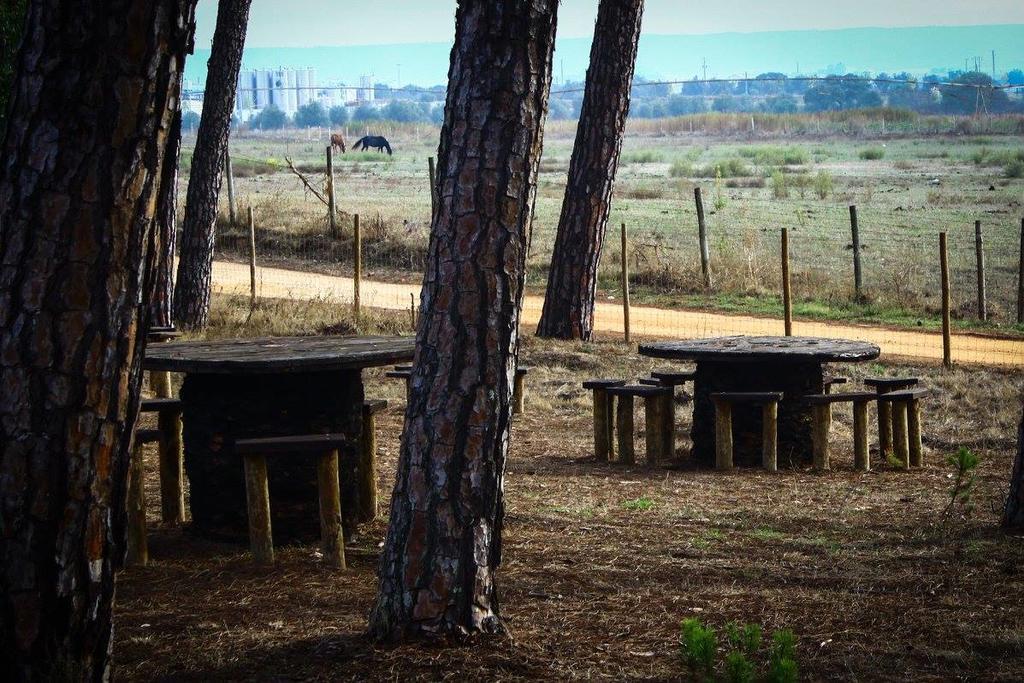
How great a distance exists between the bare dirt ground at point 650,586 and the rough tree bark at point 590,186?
640 centimetres

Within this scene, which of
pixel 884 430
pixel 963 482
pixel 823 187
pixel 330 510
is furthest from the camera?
pixel 823 187

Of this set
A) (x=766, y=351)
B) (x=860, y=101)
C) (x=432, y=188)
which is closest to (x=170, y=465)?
(x=766, y=351)

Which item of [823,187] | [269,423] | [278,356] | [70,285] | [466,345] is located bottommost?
[269,423]

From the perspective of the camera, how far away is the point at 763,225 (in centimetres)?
3073

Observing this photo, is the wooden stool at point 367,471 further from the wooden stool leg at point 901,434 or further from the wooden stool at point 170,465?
the wooden stool leg at point 901,434

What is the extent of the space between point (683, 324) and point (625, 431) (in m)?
8.16

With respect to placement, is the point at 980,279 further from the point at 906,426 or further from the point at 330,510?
the point at 330,510

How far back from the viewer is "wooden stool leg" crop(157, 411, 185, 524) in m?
7.39

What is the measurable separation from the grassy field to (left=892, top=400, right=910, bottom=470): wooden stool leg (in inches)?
334

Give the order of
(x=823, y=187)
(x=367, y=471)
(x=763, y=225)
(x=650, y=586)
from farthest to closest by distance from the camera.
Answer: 1. (x=823, y=187)
2. (x=763, y=225)
3. (x=367, y=471)
4. (x=650, y=586)

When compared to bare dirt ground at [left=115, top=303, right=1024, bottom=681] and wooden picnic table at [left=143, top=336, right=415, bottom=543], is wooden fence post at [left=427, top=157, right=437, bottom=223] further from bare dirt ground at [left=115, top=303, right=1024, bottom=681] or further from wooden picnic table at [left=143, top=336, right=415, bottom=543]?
bare dirt ground at [left=115, top=303, right=1024, bottom=681]

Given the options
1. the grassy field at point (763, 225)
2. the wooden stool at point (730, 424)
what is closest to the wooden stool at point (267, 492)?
the wooden stool at point (730, 424)

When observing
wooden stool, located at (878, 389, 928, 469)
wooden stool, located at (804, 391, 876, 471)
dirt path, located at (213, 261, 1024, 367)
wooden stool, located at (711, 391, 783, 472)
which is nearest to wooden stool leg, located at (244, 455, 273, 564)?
wooden stool, located at (711, 391, 783, 472)

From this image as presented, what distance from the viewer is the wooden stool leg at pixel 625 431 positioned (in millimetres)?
9492
